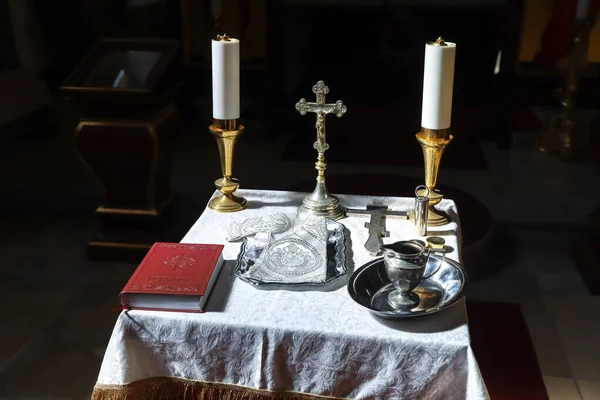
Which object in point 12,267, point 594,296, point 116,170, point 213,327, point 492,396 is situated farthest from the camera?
point 12,267

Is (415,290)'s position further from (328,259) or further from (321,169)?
(321,169)

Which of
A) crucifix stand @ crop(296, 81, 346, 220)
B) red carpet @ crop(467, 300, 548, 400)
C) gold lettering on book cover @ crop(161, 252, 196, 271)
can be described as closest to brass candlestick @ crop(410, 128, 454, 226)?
crucifix stand @ crop(296, 81, 346, 220)

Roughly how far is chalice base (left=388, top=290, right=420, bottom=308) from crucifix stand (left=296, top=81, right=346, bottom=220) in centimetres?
38

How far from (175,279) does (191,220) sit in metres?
1.05

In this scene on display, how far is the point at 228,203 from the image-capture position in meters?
1.64

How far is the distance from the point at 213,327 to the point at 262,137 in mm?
1036

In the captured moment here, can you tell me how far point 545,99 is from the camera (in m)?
1.95

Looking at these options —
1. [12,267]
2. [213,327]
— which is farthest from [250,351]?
[12,267]

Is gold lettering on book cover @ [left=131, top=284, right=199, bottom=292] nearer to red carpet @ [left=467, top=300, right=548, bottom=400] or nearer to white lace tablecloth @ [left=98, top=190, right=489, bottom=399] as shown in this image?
white lace tablecloth @ [left=98, top=190, right=489, bottom=399]

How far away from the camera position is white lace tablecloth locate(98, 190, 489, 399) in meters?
1.12

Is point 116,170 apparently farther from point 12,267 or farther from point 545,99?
point 545,99

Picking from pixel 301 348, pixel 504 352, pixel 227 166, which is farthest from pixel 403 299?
pixel 504 352

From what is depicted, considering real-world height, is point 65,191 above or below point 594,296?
above

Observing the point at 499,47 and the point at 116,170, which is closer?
the point at 499,47
